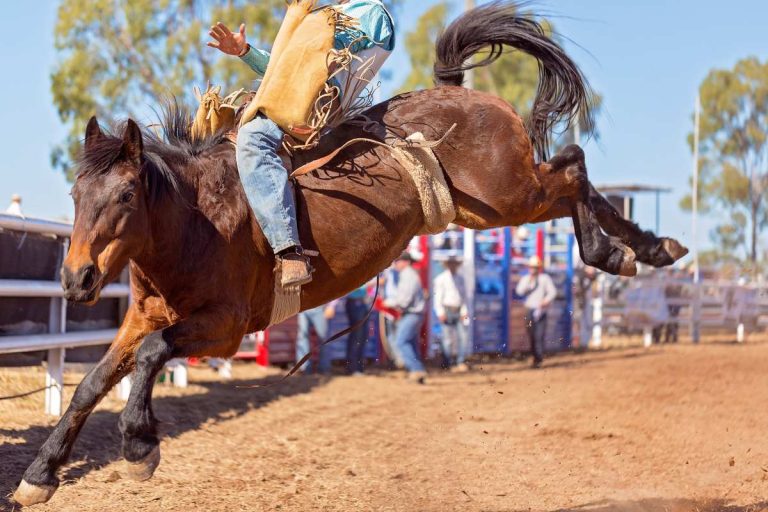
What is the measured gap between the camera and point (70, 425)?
13.2ft

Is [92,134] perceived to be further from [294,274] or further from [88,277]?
[294,274]

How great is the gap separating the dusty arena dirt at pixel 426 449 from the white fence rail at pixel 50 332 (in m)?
0.33

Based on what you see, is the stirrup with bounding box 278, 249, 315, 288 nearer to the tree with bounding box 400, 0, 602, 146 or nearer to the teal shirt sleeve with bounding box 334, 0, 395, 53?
the teal shirt sleeve with bounding box 334, 0, 395, 53

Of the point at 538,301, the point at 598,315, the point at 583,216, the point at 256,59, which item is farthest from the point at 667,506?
the point at 598,315

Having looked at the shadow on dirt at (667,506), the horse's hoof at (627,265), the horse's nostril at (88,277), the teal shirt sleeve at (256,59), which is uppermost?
the teal shirt sleeve at (256,59)

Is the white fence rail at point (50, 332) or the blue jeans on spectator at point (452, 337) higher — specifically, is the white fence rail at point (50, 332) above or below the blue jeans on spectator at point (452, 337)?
above

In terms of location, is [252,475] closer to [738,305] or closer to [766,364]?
[766,364]

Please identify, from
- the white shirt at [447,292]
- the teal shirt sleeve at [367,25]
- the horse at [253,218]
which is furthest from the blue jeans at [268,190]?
the white shirt at [447,292]

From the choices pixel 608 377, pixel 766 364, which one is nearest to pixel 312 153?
pixel 608 377

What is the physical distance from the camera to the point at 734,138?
48.8 m

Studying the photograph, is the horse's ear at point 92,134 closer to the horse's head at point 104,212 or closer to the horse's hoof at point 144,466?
→ the horse's head at point 104,212

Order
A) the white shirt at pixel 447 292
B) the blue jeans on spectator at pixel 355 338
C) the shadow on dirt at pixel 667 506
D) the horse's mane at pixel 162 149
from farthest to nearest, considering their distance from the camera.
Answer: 1. the white shirt at pixel 447 292
2. the blue jeans on spectator at pixel 355 338
3. the shadow on dirt at pixel 667 506
4. the horse's mane at pixel 162 149

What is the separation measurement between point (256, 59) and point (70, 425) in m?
2.23

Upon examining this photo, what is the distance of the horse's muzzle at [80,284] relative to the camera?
3695 millimetres
